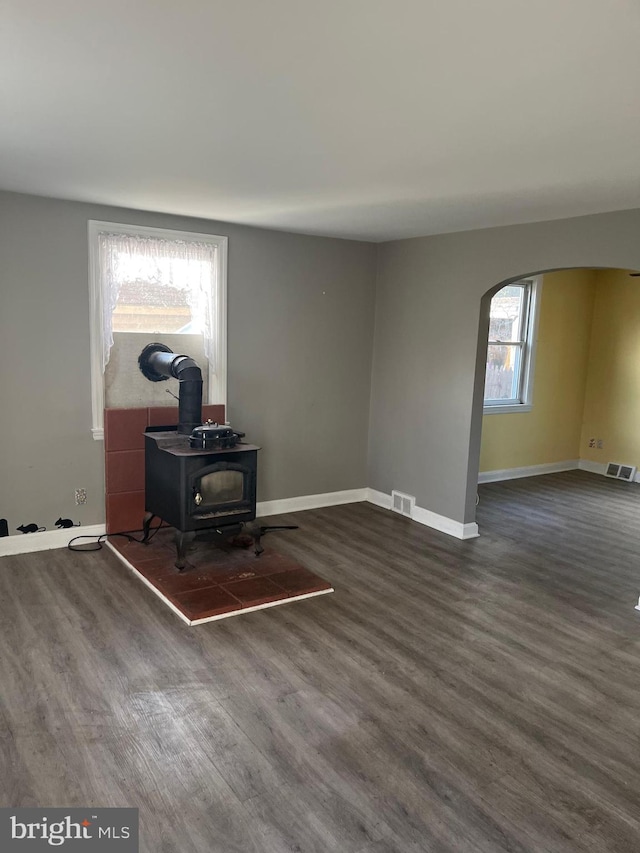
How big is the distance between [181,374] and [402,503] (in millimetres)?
2247

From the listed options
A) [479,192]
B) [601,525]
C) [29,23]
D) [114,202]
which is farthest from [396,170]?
[601,525]

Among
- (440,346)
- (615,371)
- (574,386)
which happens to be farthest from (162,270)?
(615,371)

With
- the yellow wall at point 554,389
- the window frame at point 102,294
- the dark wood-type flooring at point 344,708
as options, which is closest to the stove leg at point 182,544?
the dark wood-type flooring at point 344,708

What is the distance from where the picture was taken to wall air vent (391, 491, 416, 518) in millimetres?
5375

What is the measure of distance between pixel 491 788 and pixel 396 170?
8.45 ft

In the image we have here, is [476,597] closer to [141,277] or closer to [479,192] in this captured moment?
[479,192]

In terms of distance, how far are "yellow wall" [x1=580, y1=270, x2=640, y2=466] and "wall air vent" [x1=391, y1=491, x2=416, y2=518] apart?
310cm

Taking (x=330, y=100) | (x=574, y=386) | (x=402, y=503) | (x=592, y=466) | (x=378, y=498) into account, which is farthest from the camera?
(x=592, y=466)

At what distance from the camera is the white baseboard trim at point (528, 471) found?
22.1 feet

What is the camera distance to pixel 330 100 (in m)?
2.07

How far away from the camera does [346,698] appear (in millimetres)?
2777

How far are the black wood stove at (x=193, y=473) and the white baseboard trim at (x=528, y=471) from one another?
3.22 m

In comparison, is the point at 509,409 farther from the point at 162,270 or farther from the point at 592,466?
the point at 162,270

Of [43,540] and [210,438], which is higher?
[210,438]
